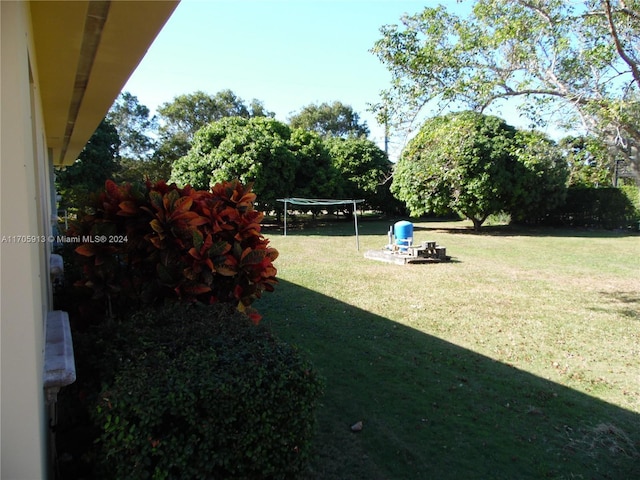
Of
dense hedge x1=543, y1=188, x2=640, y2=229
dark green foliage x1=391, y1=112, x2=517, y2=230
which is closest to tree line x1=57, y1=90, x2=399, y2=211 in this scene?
dark green foliage x1=391, y1=112, x2=517, y2=230

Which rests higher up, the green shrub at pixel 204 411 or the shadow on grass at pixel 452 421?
the green shrub at pixel 204 411

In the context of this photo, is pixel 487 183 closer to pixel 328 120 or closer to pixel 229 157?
pixel 229 157

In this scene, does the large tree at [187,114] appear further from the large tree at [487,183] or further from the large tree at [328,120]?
the large tree at [487,183]

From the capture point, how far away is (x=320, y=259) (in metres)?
12.8

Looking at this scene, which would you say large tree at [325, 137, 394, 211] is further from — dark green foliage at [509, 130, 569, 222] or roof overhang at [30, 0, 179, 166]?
roof overhang at [30, 0, 179, 166]

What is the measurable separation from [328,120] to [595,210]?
1202 inches

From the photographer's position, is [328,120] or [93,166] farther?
[328,120]

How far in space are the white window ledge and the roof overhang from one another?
1.49 m

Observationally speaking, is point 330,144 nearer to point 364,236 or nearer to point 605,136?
point 364,236

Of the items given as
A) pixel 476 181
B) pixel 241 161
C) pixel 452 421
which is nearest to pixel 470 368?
pixel 452 421

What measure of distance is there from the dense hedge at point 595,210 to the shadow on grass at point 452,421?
22572mm

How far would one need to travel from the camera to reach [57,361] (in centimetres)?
186

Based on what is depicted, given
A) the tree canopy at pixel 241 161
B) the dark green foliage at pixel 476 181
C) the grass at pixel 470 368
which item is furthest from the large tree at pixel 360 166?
the grass at pixel 470 368

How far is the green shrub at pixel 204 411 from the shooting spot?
1816 mm
